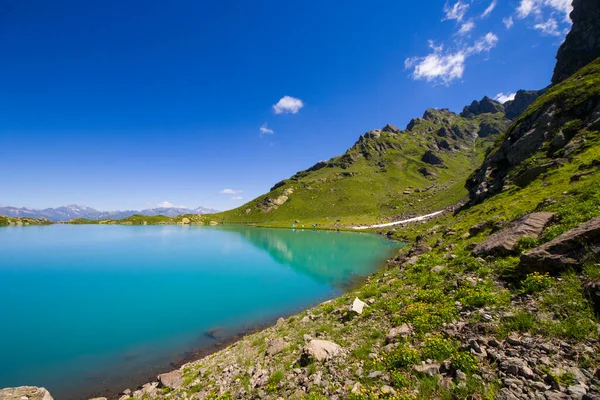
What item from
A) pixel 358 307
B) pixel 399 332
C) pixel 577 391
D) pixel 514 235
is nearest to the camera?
pixel 577 391

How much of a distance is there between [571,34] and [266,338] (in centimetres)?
19561

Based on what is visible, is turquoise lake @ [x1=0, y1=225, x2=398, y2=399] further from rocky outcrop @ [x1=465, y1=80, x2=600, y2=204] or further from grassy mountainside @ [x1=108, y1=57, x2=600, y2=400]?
rocky outcrop @ [x1=465, y1=80, x2=600, y2=204]

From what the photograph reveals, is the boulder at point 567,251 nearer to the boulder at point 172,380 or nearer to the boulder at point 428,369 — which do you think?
the boulder at point 428,369

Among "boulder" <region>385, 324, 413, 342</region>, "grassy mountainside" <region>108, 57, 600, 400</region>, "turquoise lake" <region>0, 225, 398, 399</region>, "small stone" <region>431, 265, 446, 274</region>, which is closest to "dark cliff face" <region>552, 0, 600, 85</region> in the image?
"turquoise lake" <region>0, 225, 398, 399</region>

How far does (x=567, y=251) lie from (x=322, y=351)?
11.2m

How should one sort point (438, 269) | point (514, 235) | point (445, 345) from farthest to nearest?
point (438, 269)
point (514, 235)
point (445, 345)

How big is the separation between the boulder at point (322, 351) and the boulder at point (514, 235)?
11.8 meters

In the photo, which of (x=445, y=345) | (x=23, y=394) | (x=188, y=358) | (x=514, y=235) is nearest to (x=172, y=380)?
(x=188, y=358)

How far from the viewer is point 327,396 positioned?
845cm

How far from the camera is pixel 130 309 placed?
28.9 metres

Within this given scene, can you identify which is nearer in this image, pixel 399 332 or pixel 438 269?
pixel 399 332

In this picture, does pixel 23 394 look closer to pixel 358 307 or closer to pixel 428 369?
pixel 358 307

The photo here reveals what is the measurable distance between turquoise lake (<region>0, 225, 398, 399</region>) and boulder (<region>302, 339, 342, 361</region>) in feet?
42.5

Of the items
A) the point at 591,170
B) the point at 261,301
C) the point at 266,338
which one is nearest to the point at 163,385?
the point at 266,338
